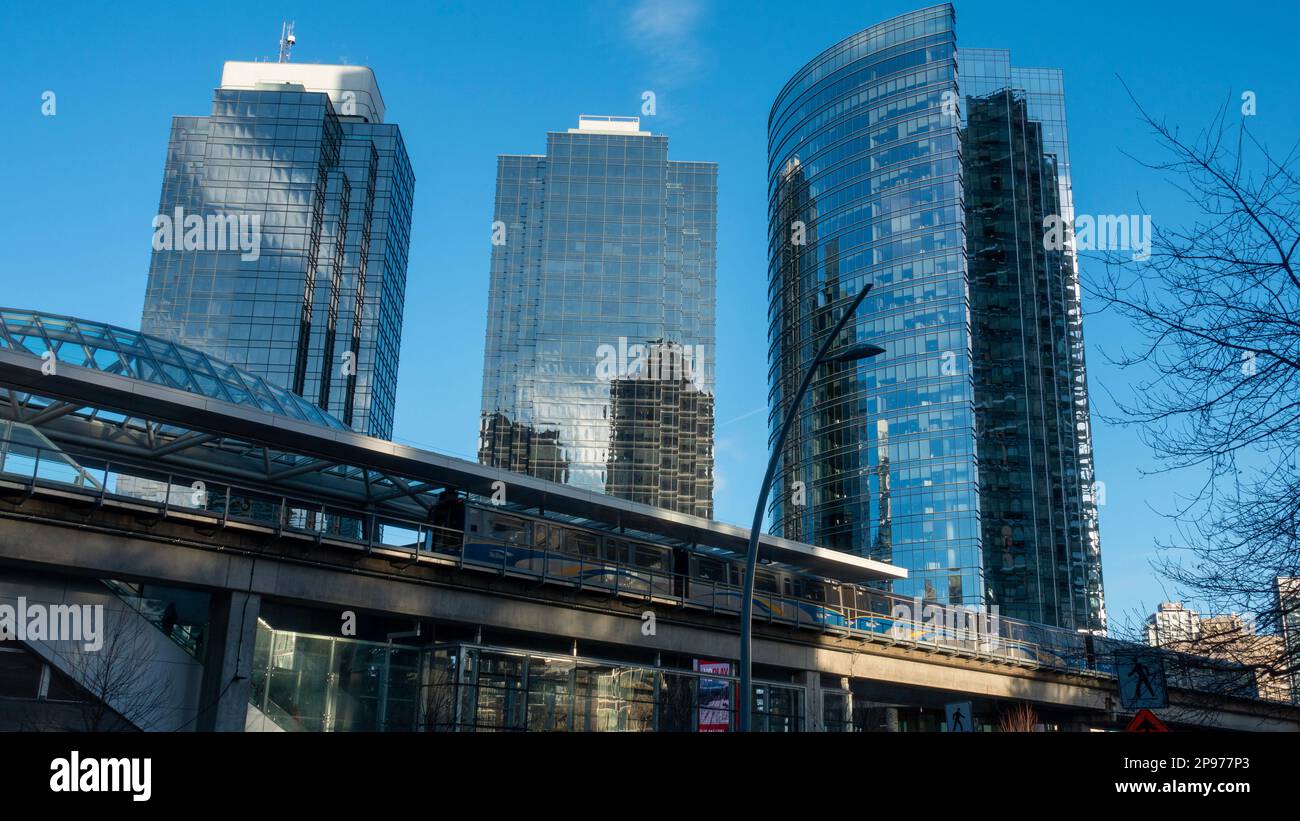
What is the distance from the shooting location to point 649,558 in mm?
41656

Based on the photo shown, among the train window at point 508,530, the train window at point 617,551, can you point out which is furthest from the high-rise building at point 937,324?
the train window at point 508,530

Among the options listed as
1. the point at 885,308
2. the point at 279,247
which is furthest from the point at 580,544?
the point at 279,247

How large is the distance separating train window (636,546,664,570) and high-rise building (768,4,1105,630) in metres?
77.7

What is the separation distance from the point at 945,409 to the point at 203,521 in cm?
10033

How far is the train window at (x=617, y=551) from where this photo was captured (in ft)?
131

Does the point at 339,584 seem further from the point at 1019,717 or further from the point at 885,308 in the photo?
the point at 885,308

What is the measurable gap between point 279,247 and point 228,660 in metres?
108

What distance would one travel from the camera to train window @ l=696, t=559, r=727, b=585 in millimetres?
42906

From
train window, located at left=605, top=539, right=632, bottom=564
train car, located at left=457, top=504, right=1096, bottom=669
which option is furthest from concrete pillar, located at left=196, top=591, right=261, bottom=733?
train window, located at left=605, top=539, right=632, bottom=564

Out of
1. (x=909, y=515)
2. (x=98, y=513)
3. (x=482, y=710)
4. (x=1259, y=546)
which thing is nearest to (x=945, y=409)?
(x=909, y=515)

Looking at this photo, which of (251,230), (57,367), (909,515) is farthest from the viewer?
(251,230)

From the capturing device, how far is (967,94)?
474ft
